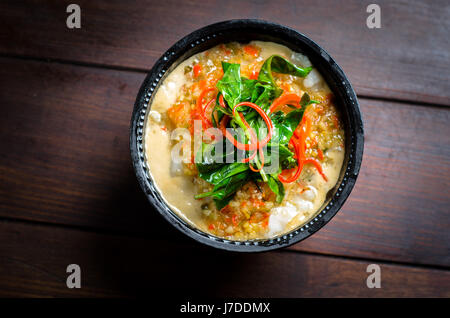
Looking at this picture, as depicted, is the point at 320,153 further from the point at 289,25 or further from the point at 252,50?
the point at 289,25

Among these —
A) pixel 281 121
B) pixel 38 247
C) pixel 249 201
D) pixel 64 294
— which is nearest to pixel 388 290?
pixel 249 201

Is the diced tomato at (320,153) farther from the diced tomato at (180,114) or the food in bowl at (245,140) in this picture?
the diced tomato at (180,114)

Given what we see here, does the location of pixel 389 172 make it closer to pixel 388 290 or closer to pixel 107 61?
pixel 388 290

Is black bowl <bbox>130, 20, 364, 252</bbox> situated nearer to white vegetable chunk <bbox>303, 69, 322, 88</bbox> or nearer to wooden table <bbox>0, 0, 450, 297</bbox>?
white vegetable chunk <bbox>303, 69, 322, 88</bbox>

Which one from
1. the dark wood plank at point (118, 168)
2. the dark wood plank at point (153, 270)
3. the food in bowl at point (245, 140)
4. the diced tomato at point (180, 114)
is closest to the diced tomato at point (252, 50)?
the food in bowl at point (245, 140)

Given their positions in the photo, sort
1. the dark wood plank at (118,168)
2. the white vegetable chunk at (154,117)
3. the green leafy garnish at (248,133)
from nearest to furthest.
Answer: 1. the green leafy garnish at (248,133)
2. the white vegetable chunk at (154,117)
3. the dark wood plank at (118,168)

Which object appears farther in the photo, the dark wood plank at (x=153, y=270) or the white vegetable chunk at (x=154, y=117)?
the dark wood plank at (x=153, y=270)

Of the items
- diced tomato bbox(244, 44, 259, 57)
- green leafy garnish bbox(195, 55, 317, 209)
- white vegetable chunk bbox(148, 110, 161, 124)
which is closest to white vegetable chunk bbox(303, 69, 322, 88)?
green leafy garnish bbox(195, 55, 317, 209)
